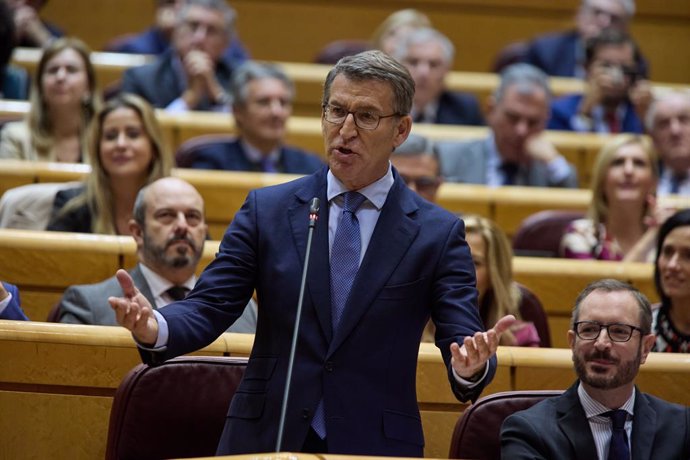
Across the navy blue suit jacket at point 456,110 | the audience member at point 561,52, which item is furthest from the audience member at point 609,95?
the audience member at point 561,52

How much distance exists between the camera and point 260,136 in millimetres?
2654

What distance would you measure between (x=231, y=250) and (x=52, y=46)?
1.60 m

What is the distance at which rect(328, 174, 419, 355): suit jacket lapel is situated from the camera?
3.91 feet

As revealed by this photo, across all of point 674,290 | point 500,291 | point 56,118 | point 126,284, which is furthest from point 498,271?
point 56,118

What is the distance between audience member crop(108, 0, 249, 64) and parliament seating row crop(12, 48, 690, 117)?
6 centimetres

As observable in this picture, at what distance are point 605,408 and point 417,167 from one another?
876 mm

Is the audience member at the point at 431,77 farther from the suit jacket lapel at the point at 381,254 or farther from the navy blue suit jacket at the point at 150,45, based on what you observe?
the suit jacket lapel at the point at 381,254

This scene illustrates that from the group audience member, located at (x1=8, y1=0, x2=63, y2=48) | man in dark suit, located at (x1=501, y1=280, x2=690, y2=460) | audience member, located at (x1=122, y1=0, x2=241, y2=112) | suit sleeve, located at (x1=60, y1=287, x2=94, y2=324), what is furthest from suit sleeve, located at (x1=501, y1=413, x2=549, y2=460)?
audience member, located at (x1=8, y1=0, x2=63, y2=48)

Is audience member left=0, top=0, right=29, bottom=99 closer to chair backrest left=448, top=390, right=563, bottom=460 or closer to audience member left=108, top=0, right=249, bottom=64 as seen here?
audience member left=108, top=0, right=249, bottom=64

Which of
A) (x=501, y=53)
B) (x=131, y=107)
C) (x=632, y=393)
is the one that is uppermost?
(x=501, y=53)

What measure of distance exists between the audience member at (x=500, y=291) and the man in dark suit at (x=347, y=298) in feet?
2.23

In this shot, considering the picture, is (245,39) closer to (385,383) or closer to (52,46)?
(52,46)

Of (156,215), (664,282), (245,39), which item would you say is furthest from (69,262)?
(245,39)

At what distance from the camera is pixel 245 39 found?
12.7ft
